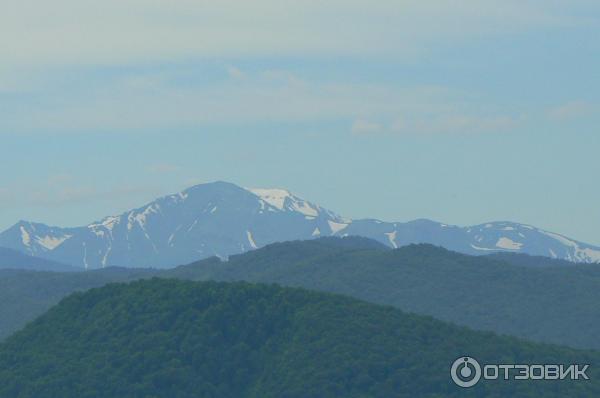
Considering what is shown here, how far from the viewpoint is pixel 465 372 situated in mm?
100188

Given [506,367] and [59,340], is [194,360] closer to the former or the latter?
[59,340]

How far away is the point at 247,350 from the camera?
10675 centimetres

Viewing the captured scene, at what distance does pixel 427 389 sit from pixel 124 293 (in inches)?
1405

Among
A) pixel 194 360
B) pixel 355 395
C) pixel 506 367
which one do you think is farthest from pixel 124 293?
pixel 506 367

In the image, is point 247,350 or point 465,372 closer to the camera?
point 465,372

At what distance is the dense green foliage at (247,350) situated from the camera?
100m

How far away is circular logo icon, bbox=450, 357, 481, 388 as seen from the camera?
98500 millimetres

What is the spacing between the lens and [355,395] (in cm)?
9825

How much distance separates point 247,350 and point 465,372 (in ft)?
62.4

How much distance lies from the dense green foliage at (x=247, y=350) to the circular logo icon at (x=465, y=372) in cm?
71

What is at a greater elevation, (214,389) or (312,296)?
(312,296)

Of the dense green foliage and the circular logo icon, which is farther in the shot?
the dense green foliage

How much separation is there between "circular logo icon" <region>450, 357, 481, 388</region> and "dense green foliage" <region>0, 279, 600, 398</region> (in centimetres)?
71

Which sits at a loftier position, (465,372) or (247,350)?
(247,350)
